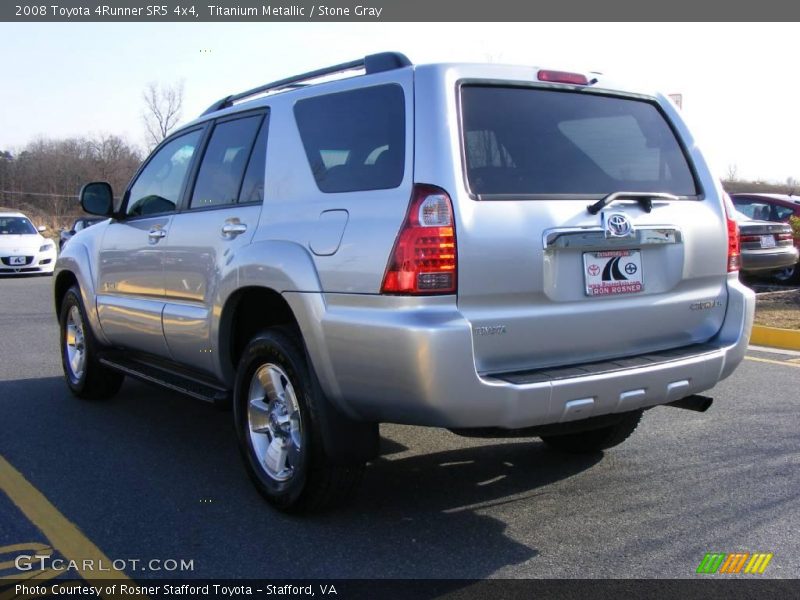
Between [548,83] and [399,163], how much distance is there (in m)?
0.86

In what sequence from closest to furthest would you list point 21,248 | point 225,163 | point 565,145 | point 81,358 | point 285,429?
point 565,145 → point 285,429 → point 225,163 → point 81,358 → point 21,248

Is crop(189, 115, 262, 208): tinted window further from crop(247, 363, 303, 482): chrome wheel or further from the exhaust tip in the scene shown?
the exhaust tip

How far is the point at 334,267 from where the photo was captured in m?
3.45

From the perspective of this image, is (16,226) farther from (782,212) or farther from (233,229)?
(233,229)

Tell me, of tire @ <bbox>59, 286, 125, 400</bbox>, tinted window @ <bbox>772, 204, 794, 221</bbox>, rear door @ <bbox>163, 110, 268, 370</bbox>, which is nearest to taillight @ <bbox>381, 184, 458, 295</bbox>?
rear door @ <bbox>163, 110, 268, 370</bbox>

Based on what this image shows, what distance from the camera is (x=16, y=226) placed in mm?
19750

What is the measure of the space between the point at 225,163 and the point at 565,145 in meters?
1.93

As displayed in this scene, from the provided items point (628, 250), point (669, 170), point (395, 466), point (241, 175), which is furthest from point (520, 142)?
point (395, 466)

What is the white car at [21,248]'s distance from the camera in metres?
18.2

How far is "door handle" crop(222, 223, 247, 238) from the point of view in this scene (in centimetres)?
412

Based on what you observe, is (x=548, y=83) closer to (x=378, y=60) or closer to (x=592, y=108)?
(x=592, y=108)
